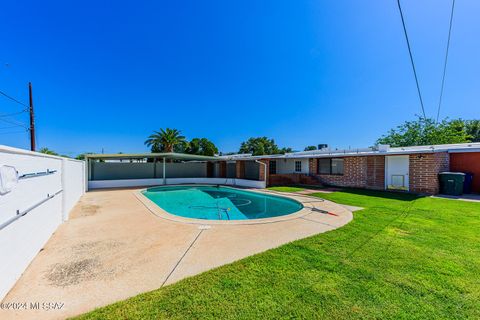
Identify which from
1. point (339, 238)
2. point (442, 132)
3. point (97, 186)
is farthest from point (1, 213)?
point (442, 132)

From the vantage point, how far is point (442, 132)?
26781 millimetres

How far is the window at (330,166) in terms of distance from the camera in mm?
15500

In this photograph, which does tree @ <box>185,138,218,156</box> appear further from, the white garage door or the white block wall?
the white block wall

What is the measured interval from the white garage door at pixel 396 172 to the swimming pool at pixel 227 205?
287 inches

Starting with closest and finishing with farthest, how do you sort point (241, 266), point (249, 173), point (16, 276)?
1. point (16, 276)
2. point (241, 266)
3. point (249, 173)

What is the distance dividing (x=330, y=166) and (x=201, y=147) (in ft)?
95.2

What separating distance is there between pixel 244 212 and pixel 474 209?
8.58 metres

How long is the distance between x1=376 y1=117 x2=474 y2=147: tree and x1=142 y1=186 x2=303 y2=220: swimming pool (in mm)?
28135

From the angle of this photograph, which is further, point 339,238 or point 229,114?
point 229,114

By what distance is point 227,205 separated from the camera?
11.2 meters

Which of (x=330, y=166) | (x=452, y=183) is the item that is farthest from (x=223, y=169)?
(x=452, y=183)

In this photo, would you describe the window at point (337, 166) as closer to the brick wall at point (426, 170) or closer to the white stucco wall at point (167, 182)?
the brick wall at point (426, 170)

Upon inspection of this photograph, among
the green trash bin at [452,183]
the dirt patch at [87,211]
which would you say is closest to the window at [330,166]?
the green trash bin at [452,183]

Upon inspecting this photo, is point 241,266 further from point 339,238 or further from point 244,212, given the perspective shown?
point 244,212
